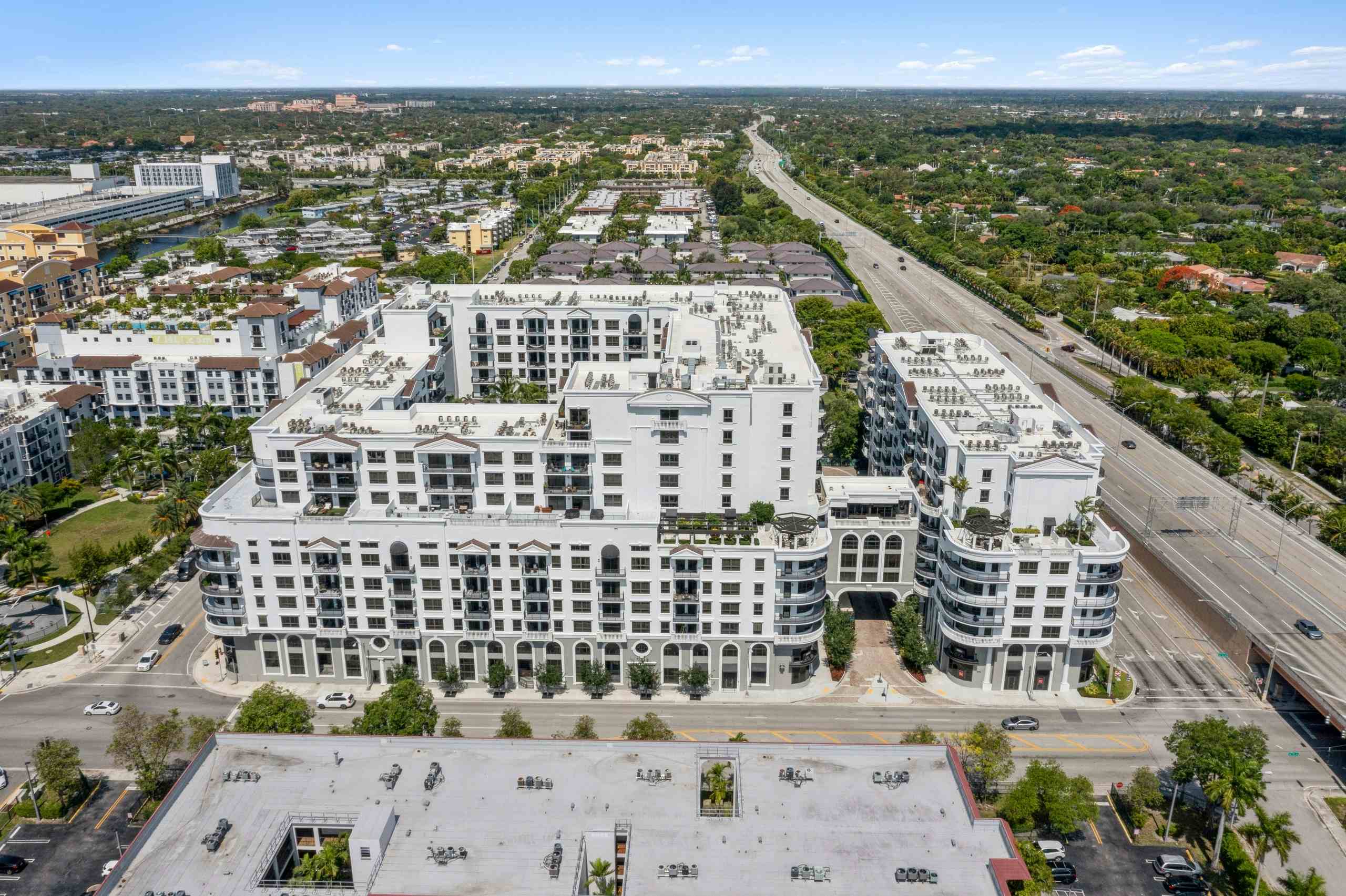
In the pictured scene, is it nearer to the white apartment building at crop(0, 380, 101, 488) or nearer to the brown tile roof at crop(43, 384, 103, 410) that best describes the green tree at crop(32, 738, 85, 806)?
the white apartment building at crop(0, 380, 101, 488)

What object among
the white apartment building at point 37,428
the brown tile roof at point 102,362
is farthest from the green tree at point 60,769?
the brown tile roof at point 102,362

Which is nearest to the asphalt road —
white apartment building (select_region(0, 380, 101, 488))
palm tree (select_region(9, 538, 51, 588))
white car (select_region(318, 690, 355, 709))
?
white car (select_region(318, 690, 355, 709))

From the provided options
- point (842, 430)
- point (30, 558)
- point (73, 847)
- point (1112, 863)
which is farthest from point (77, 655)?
point (1112, 863)

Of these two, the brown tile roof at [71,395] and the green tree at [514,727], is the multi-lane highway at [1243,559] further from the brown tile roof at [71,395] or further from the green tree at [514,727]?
the brown tile roof at [71,395]

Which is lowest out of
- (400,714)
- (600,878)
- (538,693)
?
(538,693)

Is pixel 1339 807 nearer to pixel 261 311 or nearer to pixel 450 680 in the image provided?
pixel 450 680
